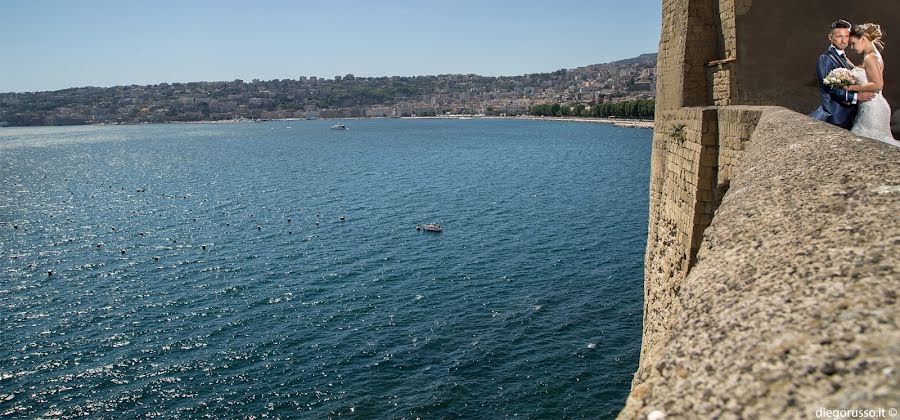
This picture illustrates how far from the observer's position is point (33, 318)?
2405 centimetres

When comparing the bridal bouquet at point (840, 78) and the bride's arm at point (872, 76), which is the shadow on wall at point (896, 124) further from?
the bridal bouquet at point (840, 78)

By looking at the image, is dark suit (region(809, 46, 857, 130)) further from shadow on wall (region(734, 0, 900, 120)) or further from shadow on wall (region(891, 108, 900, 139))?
shadow on wall (region(891, 108, 900, 139))

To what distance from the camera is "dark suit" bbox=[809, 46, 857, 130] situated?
677cm

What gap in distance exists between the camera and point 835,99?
22.6ft

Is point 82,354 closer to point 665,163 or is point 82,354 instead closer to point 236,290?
point 236,290

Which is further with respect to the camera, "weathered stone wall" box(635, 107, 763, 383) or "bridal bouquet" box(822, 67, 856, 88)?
"weathered stone wall" box(635, 107, 763, 383)

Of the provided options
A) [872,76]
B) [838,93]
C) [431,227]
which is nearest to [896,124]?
[838,93]

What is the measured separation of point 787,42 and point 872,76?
2381mm

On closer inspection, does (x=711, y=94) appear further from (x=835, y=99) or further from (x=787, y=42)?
(x=835, y=99)

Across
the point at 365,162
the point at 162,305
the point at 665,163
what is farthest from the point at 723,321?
the point at 365,162

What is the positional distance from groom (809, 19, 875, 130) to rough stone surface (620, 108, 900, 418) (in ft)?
12.9

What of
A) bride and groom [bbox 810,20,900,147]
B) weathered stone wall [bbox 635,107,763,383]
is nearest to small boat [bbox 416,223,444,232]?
weathered stone wall [bbox 635,107,763,383]

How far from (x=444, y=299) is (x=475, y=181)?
111ft

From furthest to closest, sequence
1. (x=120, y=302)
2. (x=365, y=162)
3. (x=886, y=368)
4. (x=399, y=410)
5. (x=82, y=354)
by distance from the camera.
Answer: (x=365, y=162), (x=120, y=302), (x=82, y=354), (x=399, y=410), (x=886, y=368)
